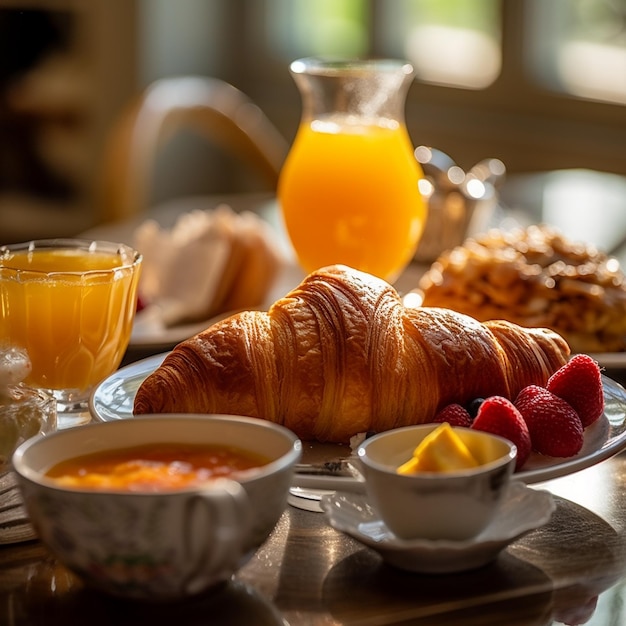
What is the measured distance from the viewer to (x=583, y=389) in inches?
32.7

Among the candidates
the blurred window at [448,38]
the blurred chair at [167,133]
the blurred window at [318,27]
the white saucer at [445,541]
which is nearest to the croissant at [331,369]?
the white saucer at [445,541]

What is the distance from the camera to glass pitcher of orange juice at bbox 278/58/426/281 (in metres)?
1.37

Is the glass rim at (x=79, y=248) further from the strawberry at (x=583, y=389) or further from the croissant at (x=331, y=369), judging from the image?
the strawberry at (x=583, y=389)

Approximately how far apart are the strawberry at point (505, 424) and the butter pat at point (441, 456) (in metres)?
0.06

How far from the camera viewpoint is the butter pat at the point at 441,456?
2.22 feet

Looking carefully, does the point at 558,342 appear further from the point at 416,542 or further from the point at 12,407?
the point at 12,407

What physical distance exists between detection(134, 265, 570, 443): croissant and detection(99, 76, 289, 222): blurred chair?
133 cm

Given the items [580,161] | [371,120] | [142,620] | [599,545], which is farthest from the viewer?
[580,161]

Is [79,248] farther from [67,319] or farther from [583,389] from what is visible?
[583,389]

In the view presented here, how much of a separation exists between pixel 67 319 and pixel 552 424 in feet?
1.43

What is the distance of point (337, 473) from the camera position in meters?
0.77

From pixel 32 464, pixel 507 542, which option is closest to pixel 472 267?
pixel 507 542

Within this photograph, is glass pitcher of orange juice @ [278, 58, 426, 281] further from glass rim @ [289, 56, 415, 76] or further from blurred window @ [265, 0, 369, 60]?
blurred window @ [265, 0, 369, 60]

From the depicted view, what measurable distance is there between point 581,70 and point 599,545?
2672 millimetres
